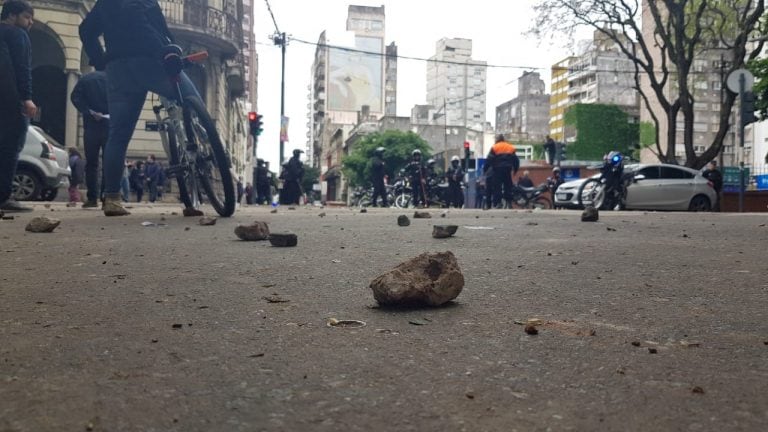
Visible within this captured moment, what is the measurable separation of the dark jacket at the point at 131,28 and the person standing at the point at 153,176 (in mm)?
15754

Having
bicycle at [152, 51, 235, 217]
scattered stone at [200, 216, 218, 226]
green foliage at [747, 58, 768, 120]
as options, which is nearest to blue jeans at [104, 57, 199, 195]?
bicycle at [152, 51, 235, 217]

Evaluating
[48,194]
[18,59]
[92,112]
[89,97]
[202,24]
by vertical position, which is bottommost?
[48,194]

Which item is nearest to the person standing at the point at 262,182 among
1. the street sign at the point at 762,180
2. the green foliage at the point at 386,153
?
the street sign at the point at 762,180

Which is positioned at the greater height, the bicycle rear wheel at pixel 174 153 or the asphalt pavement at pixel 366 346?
the bicycle rear wheel at pixel 174 153

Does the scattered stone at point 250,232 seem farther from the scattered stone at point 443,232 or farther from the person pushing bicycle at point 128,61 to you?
the person pushing bicycle at point 128,61

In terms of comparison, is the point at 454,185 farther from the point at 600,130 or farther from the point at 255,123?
the point at 600,130

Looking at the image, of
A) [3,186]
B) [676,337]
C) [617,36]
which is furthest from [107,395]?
[617,36]

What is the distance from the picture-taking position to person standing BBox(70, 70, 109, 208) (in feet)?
29.7

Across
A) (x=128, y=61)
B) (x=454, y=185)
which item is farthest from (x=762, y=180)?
(x=128, y=61)

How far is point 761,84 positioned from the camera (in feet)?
80.3

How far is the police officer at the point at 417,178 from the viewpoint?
20.2m

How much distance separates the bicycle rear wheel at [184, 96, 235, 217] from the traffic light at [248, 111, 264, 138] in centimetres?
2112

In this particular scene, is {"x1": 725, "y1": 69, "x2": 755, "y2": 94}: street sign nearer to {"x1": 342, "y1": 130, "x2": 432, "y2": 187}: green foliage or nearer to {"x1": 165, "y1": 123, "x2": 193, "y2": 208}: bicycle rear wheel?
{"x1": 165, "y1": 123, "x2": 193, "y2": 208}: bicycle rear wheel

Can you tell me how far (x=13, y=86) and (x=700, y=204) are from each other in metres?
16.3
